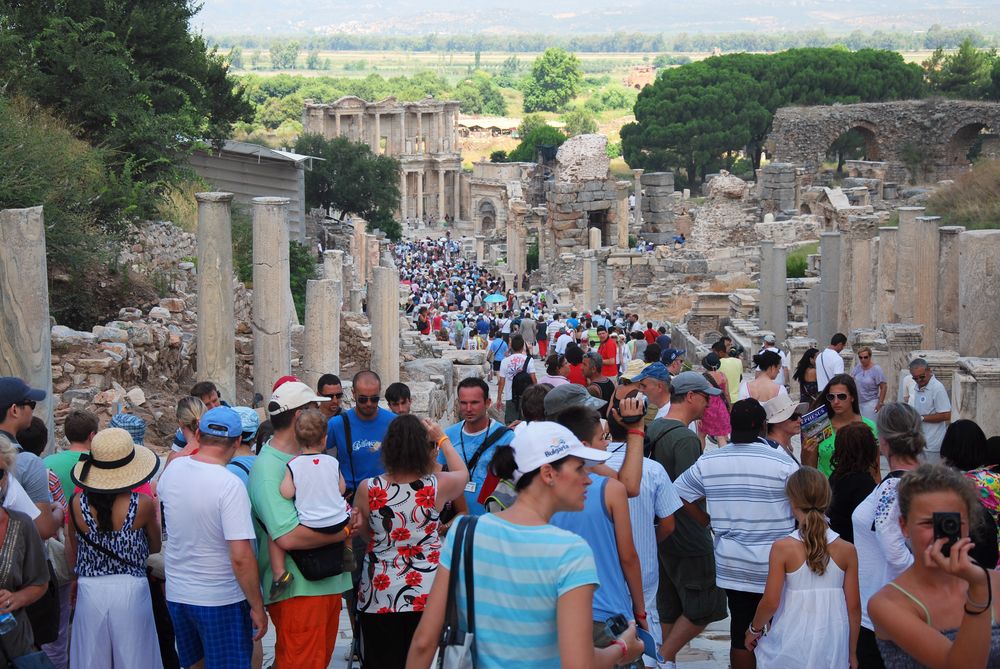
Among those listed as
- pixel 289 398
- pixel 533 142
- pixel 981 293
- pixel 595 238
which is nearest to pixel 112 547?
pixel 289 398

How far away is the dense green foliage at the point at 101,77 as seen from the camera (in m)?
16.6

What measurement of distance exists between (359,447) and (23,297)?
12.0 feet

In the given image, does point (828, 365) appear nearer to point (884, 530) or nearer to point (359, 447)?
point (359, 447)

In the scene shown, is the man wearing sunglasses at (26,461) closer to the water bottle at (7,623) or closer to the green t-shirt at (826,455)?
the water bottle at (7,623)

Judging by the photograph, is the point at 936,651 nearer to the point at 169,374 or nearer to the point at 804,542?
the point at 804,542

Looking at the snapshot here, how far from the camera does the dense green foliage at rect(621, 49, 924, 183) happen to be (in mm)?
66312

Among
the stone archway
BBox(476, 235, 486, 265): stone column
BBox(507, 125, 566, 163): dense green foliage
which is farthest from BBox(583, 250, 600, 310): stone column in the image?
BBox(507, 125, 566, 163): dense green foliage

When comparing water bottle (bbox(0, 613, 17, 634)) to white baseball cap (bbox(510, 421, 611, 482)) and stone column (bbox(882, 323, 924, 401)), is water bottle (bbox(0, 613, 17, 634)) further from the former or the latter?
stone column (bbox(882, 323, 924, 401))

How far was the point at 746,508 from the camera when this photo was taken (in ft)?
19.8

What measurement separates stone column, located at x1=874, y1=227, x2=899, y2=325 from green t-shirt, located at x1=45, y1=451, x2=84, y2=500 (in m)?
13.5

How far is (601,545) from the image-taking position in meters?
5.34

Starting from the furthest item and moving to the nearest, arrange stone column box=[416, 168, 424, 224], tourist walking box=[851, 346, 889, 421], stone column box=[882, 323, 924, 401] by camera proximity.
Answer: stone column box=[416, 168, 424, 224] → stone column box=[882, 323, 924, 401] → tourist walking box=[851, 346, 889, 421]

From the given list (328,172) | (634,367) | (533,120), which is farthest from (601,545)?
(533,120)

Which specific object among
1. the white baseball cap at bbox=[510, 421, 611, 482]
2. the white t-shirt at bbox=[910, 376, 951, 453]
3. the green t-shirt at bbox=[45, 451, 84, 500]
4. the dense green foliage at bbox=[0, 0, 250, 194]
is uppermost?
the dense green foliage at bbox=[0, 0, 250, 194]
